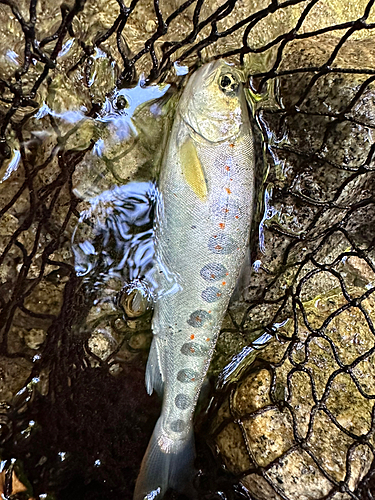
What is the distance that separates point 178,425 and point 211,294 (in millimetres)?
794

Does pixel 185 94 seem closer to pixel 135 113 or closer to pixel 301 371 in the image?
pixel 135 113

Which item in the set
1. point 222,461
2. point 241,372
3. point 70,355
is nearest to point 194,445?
point 222,461

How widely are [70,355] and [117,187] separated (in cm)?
102

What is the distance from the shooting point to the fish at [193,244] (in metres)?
2.12

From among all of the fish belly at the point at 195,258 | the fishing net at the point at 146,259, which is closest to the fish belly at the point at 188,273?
the fish belly at the point at 195,258

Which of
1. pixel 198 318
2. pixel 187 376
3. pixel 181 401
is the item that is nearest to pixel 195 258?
pixel 198 318

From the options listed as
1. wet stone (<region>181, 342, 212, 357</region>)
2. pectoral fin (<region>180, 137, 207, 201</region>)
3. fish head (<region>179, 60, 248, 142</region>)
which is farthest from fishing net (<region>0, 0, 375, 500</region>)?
wet stone (<region>181, 342, 212, 357</region>)

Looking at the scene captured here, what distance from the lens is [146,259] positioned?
2.43 m

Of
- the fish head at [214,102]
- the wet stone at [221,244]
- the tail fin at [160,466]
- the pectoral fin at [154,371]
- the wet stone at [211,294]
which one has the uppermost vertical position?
the fish head at [214,102]

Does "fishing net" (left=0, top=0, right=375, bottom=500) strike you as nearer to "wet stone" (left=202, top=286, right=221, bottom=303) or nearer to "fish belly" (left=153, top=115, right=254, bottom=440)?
"fish belly" (left=153, top=115, right=254, bottom=440)

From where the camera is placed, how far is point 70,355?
7.76 ft

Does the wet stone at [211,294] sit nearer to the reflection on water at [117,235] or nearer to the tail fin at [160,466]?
the reflection on water at [117,235]

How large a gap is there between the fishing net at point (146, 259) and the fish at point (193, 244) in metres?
0.14

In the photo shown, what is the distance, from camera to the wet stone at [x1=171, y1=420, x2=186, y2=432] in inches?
91.6
